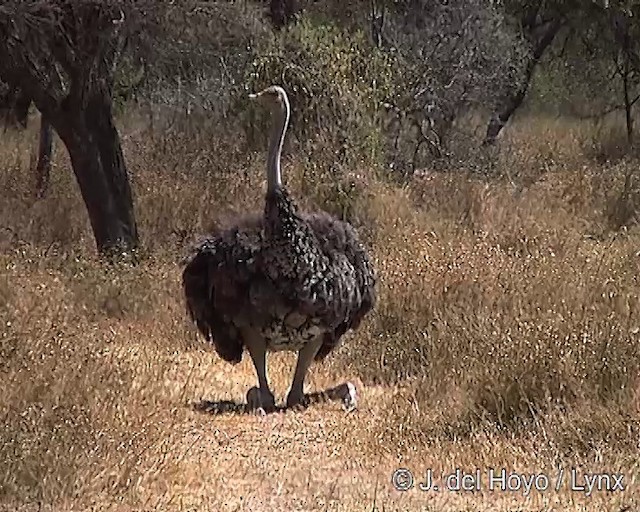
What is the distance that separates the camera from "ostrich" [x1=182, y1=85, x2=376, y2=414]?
6.18 meters

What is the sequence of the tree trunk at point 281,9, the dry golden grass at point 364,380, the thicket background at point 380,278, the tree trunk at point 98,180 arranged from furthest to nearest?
the tree trunk at point 281,9, the tree trunk at point 98,180, the thicket background at point 380,278, the dry golden grass at point 364,380

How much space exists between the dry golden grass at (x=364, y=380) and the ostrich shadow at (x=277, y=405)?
73 mm

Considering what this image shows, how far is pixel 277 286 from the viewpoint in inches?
242

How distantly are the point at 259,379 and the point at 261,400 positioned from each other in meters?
0.11

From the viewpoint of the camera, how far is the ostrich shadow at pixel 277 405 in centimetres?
634

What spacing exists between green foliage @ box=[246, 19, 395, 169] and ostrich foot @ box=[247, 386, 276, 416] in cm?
495

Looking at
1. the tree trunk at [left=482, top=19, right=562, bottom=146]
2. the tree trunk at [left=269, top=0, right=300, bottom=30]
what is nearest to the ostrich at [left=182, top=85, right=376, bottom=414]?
the tree trunk at [left=269, top=0, right=300, bottom=30]

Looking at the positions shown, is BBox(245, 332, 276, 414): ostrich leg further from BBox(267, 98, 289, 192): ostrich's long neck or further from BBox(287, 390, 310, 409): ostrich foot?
BBox(267, 98, 289, 192): ostrich's long neck

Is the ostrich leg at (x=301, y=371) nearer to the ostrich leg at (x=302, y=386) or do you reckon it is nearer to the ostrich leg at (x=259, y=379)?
the ostrich leg at (x=302, y=386)

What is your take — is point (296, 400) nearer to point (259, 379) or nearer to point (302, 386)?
point (302, 386)

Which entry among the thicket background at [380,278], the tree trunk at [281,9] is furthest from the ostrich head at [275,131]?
the tree trunk at [281,9]

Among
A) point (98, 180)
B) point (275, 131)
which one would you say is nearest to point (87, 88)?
point (98, 180)

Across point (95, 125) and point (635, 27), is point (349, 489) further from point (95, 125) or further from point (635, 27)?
point (635, 27)

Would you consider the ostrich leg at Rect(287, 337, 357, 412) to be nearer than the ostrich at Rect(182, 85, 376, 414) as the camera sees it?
No
